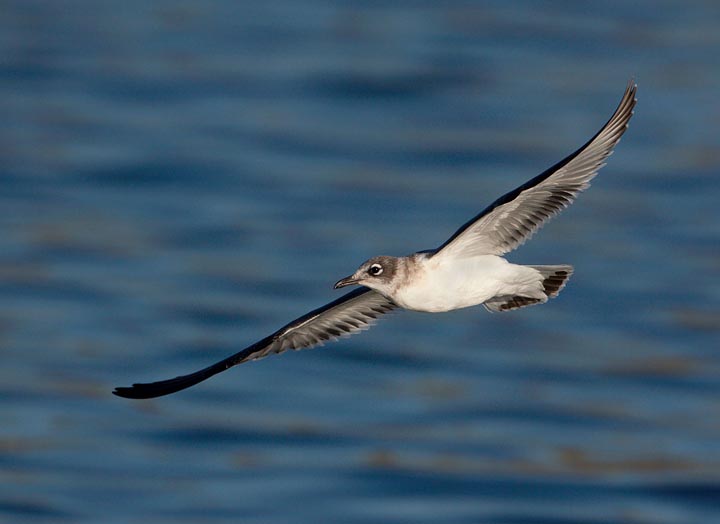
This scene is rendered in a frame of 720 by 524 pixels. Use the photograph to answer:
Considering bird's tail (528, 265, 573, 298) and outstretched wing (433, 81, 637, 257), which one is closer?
outstretched wing (433, 81, 637, 257)

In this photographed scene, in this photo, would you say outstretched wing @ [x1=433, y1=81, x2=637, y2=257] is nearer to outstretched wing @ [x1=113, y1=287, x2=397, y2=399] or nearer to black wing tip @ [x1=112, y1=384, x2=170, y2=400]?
outstretched wing @ [x1=113, y1=287, x2=397, y2=399]

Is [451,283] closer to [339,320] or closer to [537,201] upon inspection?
[537,201]

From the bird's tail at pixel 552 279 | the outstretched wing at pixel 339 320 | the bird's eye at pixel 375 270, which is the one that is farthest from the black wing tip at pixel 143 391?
the bird's tail at pixel 552 279

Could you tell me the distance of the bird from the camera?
10.3m

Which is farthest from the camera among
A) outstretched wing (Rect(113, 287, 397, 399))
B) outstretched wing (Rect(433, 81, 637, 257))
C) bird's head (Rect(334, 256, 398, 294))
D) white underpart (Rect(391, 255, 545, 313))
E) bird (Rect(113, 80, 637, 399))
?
outstretched wing (Rect(113, 287, 397, 399))

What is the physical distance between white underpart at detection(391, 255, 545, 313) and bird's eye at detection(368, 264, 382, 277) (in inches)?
7.9

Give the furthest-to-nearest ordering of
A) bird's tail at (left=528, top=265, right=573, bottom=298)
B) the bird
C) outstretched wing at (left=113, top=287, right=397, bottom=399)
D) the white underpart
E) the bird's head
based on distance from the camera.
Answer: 1. outstretched wing at (left=113, top=287, right=397, bottom=399)
2. bird's tail at (left=528, top=265, right=573, bottom=298)
3. the bird's head
4. the white underpart
5. the bird

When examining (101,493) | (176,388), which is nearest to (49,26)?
(101,493)

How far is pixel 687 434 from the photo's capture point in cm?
2377

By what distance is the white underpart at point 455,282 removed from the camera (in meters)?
10.5

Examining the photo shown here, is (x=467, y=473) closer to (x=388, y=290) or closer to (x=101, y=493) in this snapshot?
(x=101, y=493)

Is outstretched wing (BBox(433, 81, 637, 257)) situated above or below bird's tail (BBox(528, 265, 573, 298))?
above

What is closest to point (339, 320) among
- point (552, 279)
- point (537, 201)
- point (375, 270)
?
point (375, 270)

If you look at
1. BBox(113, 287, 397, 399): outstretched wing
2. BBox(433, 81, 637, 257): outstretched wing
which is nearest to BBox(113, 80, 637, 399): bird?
BBox(433, 81, 637, 257): outstretched wing
